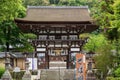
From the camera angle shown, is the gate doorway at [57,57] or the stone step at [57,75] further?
the gate doorway at [57,57]

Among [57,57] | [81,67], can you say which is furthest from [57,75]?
[81,67]

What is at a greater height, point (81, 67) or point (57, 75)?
point (81, 67)

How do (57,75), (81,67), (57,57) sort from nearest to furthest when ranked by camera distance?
(81,67), (57,75), (57,57)

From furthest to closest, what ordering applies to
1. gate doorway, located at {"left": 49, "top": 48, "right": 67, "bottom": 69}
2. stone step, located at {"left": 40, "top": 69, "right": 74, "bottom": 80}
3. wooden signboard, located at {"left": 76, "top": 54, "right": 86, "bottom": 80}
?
gate doorway, located at {"left": 49, "top": 48, "right": 67, "bottom": 69} → stone step, located at {"left": 40, "top": 69, "right": 74, "bottom": 80} → wooden signboard, located at {"left": 76, "top": 54, "right": 86, "bottom": 80}

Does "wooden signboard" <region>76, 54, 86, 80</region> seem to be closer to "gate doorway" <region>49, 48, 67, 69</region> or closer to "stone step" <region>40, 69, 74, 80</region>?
"stone step" <region>40, 69, 74, 80</region>

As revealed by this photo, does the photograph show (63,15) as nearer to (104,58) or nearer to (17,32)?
(17,32)

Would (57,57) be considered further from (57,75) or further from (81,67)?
(81,67)

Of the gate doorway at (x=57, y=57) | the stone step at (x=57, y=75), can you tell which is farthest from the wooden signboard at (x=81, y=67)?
the gate doorway at (x=57, y=57)

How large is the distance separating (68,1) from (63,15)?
134 ft

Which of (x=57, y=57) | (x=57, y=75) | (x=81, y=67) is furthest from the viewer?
(x=57, y=57)

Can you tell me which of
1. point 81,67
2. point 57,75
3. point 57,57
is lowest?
point 57,57

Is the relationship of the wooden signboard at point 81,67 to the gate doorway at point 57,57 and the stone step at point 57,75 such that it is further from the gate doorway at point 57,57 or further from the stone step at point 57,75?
the gate doorway at point 57,57

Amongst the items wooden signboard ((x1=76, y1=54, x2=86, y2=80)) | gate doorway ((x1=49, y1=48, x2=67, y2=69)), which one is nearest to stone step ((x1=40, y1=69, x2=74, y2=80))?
gate doorway ((x1=49, y1=48, x2=67, y2=69))

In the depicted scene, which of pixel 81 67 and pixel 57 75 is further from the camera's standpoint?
pixel 57 75
